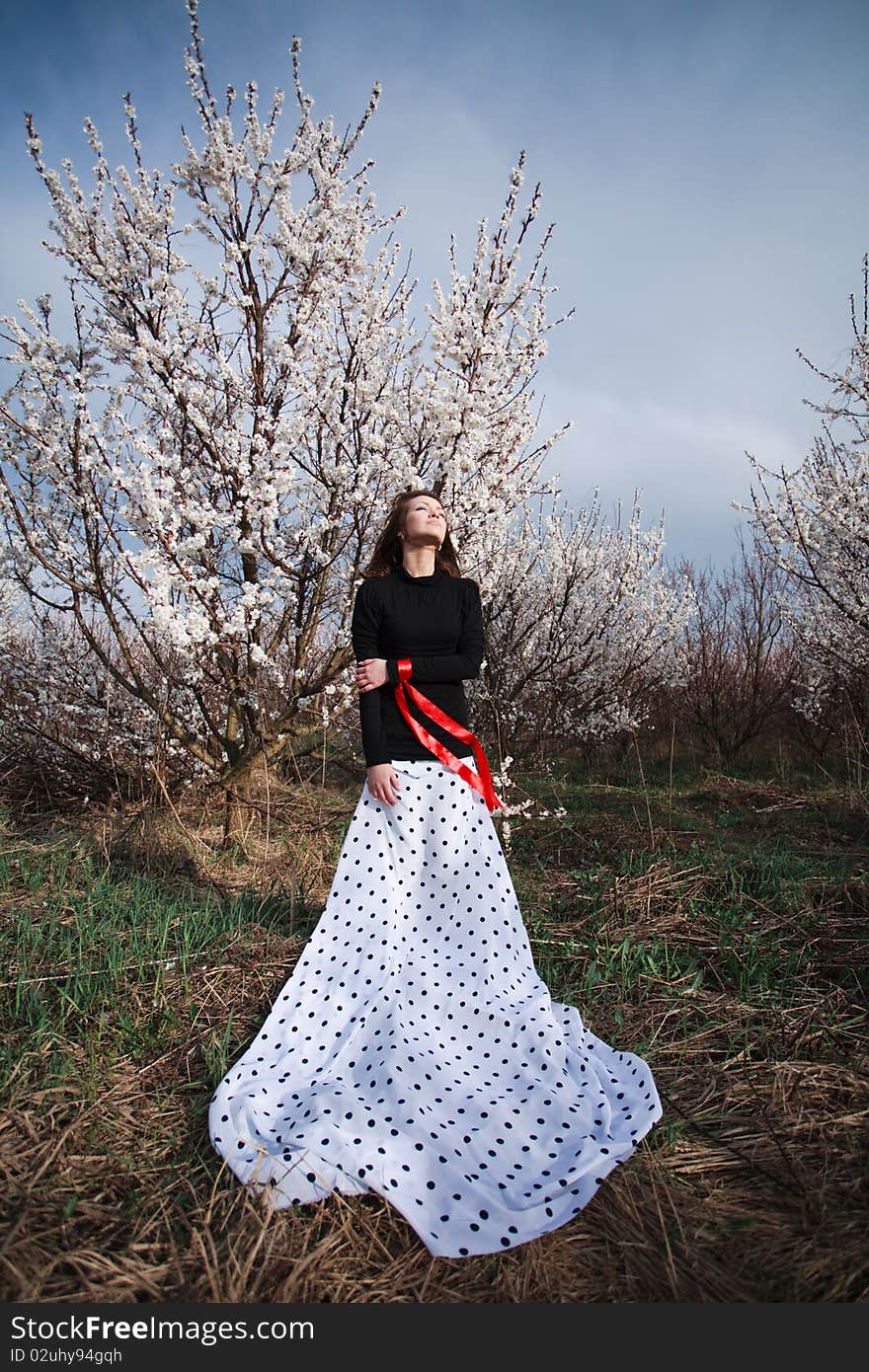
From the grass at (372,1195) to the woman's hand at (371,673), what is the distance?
3.86 feet

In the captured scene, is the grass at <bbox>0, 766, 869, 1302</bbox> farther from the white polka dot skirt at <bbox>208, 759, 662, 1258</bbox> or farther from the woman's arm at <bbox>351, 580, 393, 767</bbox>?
the woman's arm at <bbox>351, 580, 393, 767</bbox>

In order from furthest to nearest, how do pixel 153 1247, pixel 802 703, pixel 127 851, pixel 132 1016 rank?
pixel 802 703, pixel 127 851, pixel 132 1016, pixel 153 1247

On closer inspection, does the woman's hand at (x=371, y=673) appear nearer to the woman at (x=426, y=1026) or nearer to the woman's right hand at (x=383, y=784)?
the woman at (x=426, y=1026)

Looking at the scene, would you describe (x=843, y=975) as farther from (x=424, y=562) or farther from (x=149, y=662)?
(x=149, y=662)

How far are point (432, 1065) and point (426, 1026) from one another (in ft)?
0.74

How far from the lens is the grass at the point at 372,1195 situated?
4.85ft

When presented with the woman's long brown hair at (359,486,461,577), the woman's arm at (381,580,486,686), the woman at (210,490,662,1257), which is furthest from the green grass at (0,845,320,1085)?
the woman's long brown hair at (359,486,461,577)

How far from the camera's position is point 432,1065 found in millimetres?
2092

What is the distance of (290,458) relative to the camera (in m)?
3.91

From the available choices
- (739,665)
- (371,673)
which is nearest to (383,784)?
(371,673)

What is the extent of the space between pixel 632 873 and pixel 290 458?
2884mm

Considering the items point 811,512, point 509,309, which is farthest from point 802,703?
point 509,309

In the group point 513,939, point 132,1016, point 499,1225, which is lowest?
point 499,1225

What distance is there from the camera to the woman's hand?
8.73ft
